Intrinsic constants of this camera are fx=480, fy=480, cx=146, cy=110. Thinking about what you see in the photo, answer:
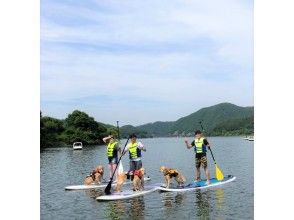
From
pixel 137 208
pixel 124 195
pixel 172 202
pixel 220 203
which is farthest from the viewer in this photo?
pixel 124 195

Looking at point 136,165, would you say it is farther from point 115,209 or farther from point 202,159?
point 115,209

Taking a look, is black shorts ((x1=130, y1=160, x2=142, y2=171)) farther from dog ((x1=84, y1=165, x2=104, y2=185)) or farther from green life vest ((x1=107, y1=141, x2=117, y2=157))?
dog ((x1=84, y1=165, x2=104, y2=185))

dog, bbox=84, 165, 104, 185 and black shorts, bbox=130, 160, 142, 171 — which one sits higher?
black shorts, bbox=130, 160, 142, 171

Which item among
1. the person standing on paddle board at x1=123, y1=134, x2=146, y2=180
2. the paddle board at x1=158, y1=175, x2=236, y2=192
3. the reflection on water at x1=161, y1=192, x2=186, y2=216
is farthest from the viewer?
the paddle board at x1=158, y1=175, x2=236, y2=192

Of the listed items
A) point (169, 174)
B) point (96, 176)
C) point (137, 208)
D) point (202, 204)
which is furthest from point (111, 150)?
point (202, 204)

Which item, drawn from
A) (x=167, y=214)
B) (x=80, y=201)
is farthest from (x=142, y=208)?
(x=80, y=201)

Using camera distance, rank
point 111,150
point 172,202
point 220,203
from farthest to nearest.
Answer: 1. point 111,150
2. point 172,202
3. point 220,203

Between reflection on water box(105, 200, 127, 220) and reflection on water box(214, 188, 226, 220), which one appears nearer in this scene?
reflection on water box(214, 188, 226, 220)

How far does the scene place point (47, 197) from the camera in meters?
22.0

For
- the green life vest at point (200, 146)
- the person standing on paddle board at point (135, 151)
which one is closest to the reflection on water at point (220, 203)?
the green life vest at point (200, 146)

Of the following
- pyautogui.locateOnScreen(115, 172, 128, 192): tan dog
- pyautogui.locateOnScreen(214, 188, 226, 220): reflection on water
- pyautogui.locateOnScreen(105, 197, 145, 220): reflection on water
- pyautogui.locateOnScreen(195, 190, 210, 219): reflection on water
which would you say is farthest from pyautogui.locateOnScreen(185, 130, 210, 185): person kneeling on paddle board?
pyautogui.locateOnScreen(105, 197, 145, 220): reflection on water

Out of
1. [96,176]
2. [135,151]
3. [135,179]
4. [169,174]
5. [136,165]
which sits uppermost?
[135,151]

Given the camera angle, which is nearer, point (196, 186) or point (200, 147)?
point (196, 186)
